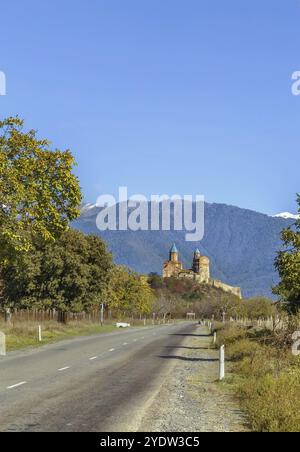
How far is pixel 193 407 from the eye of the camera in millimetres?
14453

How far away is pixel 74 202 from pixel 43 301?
40389mm

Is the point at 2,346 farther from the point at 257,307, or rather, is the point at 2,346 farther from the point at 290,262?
the point at 257,307

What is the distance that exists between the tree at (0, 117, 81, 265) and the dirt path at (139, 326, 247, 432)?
37.2 feet

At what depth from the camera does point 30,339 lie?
136ft

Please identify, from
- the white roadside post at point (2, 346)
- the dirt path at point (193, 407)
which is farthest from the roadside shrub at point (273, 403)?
the white roadside post at point (2, 346)

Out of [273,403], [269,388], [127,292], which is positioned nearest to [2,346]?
[269,388]

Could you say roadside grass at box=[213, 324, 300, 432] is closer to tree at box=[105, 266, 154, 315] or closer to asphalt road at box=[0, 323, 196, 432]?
asphalt road at box=[0, 323, 196, 432]

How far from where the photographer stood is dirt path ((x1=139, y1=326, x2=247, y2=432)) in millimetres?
11734

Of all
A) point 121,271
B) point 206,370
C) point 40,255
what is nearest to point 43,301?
point 40,255

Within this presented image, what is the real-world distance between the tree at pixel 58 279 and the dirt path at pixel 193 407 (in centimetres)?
4913

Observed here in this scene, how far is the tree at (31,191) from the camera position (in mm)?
29828

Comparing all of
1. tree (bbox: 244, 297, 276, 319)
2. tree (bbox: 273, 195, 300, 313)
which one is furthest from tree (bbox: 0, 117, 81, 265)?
tree (bbox: 244, 297, 276, 319)

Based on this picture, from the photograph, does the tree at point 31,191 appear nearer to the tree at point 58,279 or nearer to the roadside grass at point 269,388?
the roadside grass at point 269,388
